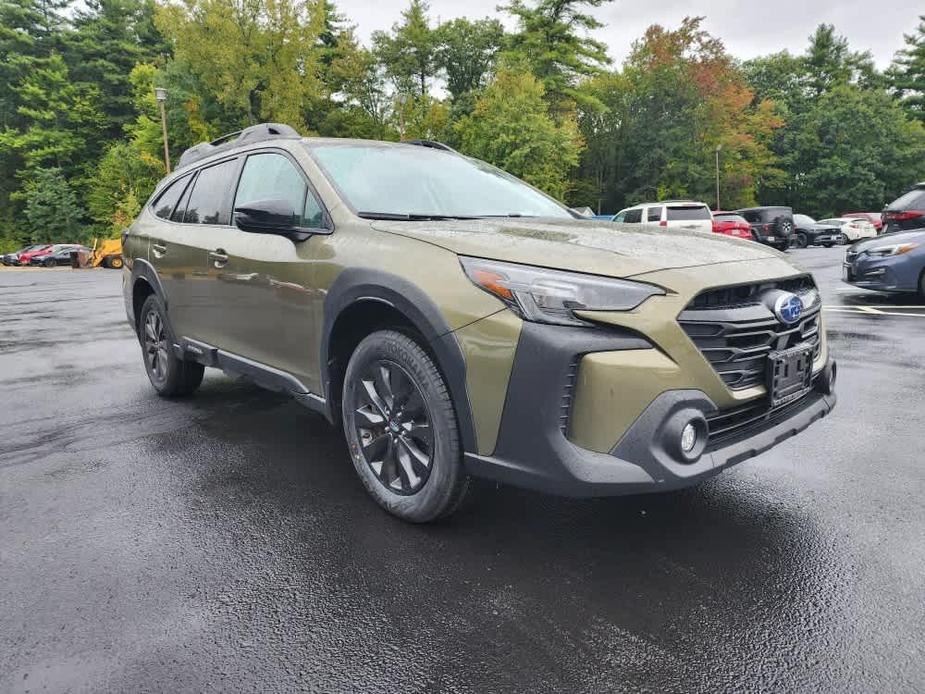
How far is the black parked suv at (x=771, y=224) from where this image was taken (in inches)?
997

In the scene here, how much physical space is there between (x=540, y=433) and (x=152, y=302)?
12.9ft

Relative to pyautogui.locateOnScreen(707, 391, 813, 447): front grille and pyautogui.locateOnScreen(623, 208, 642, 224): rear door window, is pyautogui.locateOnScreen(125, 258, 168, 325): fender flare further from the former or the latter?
pyautogui.locateOnScreen(623, 208, 642, 224): rear door window

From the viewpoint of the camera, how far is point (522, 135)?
112 feet

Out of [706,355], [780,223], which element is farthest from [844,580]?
[780,223]

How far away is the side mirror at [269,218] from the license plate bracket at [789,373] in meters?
2.20

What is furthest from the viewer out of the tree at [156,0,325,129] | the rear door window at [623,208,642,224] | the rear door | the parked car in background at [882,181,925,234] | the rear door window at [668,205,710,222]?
the tree at [156,0,325,129]

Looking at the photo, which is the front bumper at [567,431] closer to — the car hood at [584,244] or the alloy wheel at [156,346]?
the car hood at [584,244]

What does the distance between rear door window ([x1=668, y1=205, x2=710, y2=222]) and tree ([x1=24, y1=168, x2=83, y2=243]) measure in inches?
1725

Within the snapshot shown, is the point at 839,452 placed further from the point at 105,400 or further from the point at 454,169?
the point at 105,400

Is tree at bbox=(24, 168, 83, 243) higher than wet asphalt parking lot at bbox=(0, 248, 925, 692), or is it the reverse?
tree at bbox=(24, 168, 83, 243)

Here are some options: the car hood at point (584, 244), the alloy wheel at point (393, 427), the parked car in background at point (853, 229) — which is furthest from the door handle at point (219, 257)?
the parked car in background at point (853, 229)

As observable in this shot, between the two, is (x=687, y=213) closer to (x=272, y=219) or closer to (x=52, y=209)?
(x=272, y=219)

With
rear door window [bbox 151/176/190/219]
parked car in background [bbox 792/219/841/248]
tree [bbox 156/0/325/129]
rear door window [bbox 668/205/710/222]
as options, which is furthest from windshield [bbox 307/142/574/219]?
tree [bbox 156/0/325/129]

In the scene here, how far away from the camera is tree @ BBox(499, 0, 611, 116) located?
43.4m
